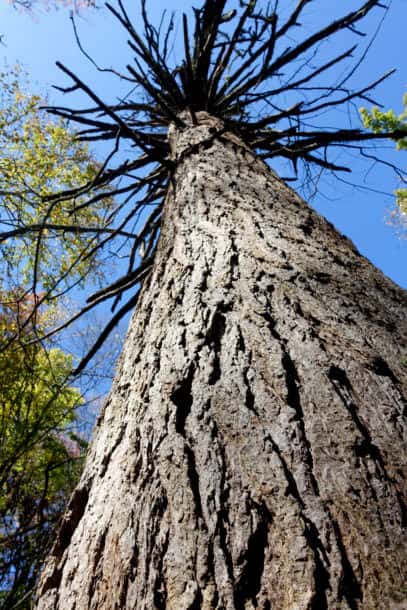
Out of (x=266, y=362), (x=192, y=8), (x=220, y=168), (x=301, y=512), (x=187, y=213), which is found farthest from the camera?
(x=192, y=8)

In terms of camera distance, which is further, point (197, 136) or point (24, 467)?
point (24, 467)

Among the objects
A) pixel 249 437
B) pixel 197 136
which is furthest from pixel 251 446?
pixel 197 136

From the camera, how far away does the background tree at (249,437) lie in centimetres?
64

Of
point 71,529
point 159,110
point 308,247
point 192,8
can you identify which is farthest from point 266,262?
point 192,8

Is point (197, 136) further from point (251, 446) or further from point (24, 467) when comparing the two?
point (24, 467)

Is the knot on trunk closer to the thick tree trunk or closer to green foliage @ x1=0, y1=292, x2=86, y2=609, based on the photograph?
the thick tree trunk

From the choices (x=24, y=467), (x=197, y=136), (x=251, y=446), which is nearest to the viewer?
(x=251, y=446)

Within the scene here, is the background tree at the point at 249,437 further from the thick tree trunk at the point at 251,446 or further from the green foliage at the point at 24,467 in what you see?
the green foliage at the point at 24,467

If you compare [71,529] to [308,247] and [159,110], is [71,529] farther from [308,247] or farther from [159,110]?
[159,110]

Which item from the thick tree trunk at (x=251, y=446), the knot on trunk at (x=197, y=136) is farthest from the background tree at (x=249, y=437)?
the knot on trunk at (x=197, y=136)

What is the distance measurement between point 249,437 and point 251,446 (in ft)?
0.07

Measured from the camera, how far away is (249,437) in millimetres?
817

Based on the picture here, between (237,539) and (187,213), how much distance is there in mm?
1262

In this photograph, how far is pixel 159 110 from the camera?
3.64 m
